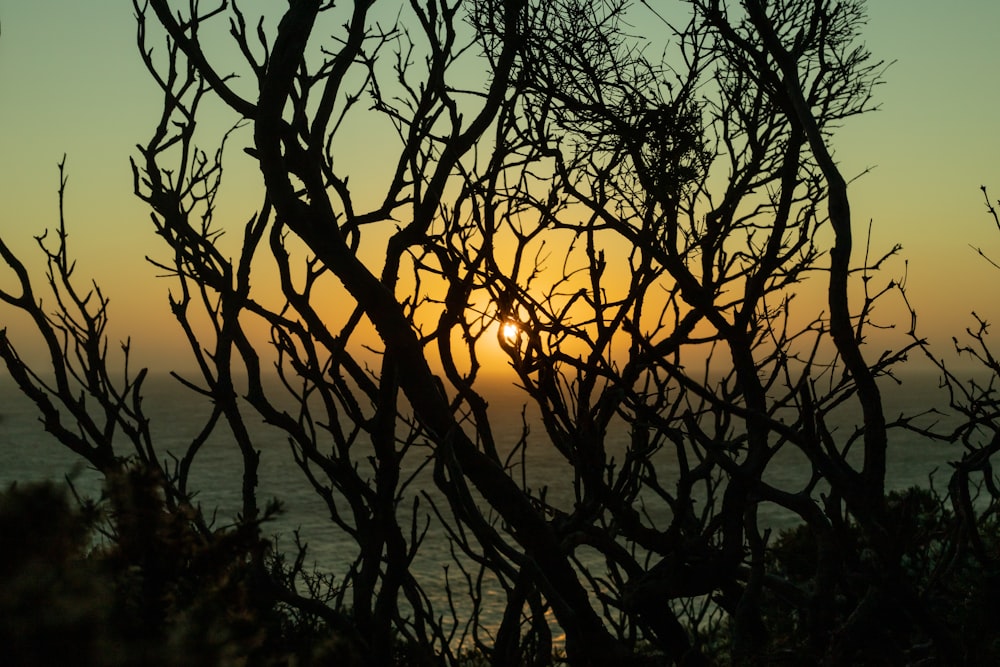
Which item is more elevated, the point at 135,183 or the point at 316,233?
the point at 135,183

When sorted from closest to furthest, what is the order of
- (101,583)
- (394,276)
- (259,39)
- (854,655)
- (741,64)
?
1. (101,583)
2. (854,655)
3. (394,276)
4. (259,39)
5. (741,64)

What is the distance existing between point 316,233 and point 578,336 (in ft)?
4.34

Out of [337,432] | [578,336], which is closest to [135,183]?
[337,432]

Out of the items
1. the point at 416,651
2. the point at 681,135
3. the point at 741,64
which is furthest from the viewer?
the point at 681,135

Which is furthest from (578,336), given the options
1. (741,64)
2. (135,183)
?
(135,183)

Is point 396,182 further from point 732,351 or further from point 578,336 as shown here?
point 732,351

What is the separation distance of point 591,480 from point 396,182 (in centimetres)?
132

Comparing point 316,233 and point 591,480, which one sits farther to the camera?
point 591,480

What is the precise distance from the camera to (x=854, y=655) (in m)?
2.99

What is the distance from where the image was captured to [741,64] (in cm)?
372

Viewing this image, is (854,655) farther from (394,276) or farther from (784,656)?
(394,276)

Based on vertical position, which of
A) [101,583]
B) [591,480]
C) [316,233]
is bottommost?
[101,583]

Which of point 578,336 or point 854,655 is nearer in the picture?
point 854,655

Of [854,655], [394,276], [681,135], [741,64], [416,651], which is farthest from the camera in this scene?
[681,135]
